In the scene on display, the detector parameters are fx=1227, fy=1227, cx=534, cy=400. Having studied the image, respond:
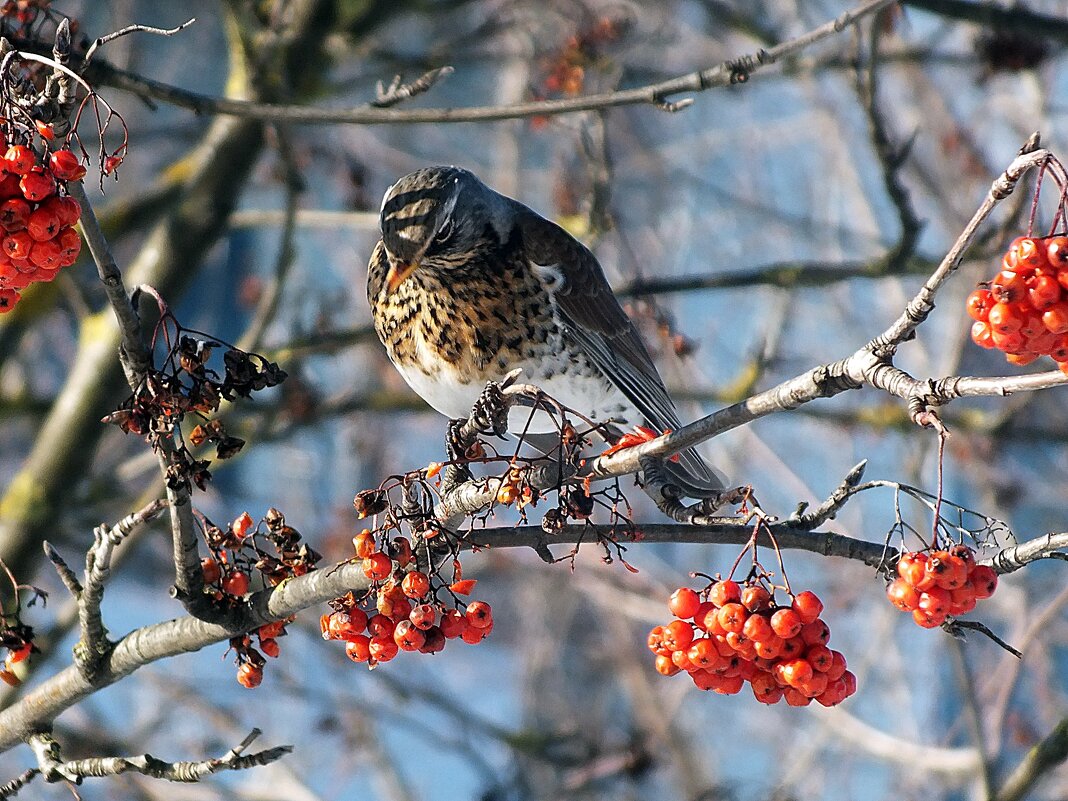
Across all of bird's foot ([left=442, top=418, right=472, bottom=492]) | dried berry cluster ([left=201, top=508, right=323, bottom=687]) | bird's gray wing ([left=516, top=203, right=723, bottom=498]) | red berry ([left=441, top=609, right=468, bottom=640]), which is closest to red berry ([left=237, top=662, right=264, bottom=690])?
dried berry cluster ([left=201, top=508, right=323, bottom=687])

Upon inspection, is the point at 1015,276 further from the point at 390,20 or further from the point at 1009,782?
the point at 390,20

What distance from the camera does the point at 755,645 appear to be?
2021 mm

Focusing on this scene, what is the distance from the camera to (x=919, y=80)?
7.15m

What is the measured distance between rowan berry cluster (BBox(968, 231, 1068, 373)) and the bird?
→ 2001 millimetres

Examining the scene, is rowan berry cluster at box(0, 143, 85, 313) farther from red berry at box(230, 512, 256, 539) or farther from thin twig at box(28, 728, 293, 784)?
thin twig at box(28, 728, 293, 784)

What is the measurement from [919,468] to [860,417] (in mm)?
964

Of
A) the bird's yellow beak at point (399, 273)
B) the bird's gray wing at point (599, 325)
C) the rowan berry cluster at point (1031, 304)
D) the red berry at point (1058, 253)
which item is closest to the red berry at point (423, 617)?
the rowan berry cluster at point (1031, 304)

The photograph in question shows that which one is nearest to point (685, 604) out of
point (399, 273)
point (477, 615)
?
point (477, 615)

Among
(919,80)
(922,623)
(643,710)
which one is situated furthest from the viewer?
(919,80)

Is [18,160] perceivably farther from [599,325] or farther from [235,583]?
[599,325]

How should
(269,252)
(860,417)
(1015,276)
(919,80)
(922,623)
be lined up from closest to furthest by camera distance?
(1015,276) < (922,623) < (860,417) < (919,80) < (269,252)

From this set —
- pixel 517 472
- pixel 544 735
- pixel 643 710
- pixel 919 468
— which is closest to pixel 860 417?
pixel 919 468

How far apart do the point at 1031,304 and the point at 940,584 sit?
1.46 ft

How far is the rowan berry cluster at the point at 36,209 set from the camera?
1.85 meters
